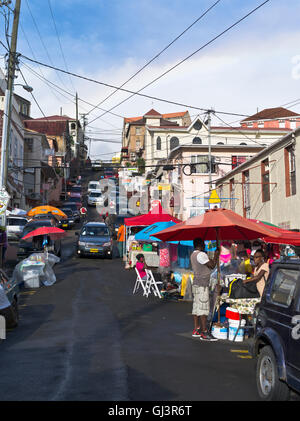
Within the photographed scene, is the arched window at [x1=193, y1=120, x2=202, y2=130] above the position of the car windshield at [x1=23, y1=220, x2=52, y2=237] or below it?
above

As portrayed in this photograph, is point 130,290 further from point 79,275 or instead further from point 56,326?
point 56,326

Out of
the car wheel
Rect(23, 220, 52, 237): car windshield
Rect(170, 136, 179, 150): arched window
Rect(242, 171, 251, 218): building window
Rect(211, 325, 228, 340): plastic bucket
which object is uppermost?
Rect(170, 136, 179, 150): arched window

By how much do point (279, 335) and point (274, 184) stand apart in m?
18.7

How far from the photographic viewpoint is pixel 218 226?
8.90 meters

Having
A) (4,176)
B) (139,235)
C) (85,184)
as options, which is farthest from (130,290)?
(85,184)

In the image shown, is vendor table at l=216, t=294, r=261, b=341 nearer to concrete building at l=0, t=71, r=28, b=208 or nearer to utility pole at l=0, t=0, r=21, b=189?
utility pole at l=0, t=0, r=21, b=189

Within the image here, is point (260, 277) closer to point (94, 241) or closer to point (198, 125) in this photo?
point (94, 241)

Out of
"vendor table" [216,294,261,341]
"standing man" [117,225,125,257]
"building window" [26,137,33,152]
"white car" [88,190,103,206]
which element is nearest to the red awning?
"standing man" [117,225,125,257]

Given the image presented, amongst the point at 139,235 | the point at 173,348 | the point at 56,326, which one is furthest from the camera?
the point at 139,235

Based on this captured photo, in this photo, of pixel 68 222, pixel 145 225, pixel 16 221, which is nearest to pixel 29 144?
pixel 68 222

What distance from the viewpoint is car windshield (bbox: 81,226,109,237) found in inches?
976

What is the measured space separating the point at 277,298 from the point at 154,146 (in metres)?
54.8

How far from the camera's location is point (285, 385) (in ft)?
15.6

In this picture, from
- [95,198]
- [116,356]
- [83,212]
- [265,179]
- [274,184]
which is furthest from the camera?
[95,198]
